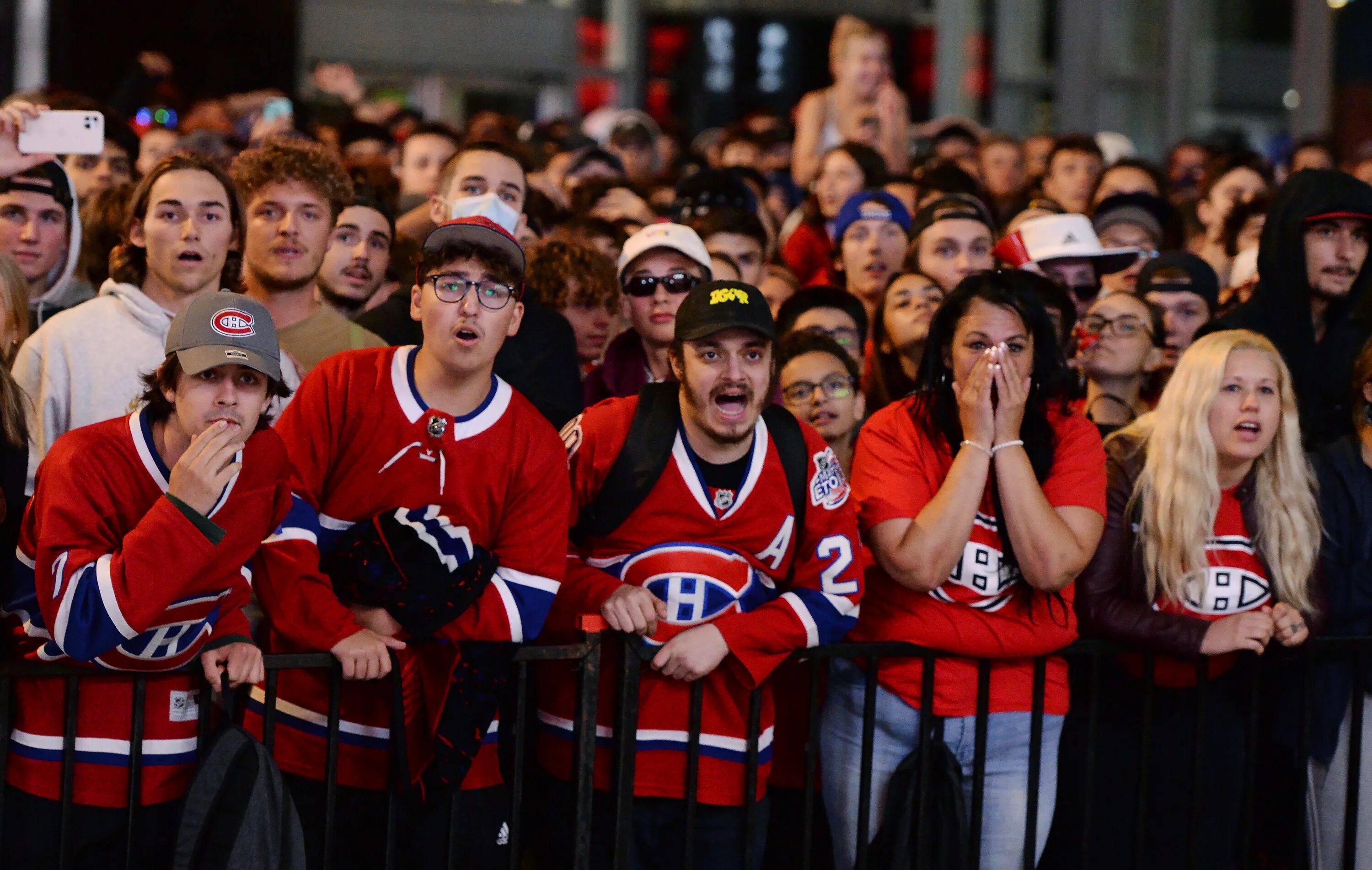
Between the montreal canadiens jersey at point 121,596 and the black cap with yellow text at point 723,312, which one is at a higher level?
the black cap with yellow text at point 723,312

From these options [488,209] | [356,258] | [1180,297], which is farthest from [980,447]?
[1180,297]

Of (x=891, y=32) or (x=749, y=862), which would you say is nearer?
(x=749, y=862)

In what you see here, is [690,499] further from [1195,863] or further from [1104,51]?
[1104,51]

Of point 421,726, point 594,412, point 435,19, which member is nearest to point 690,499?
point 594,412

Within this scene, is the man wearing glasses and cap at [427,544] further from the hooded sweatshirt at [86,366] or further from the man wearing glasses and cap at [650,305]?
the man wearing glasses and cap at [650,305]

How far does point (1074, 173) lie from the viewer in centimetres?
975

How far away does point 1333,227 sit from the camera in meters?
6.01

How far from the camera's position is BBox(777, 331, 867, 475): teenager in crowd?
16.8 ft

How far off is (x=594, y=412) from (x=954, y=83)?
54.7ft

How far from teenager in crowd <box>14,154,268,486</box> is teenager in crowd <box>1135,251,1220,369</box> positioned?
3482 mm

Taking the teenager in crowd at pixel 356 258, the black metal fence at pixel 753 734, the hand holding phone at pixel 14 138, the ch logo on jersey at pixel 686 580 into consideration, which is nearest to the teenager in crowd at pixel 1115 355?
the black metal fence at pixel 753 734

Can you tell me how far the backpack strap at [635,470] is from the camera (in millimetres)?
4172

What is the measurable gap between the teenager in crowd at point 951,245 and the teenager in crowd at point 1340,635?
177 centimetres

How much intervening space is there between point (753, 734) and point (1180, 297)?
322 cm
